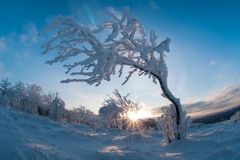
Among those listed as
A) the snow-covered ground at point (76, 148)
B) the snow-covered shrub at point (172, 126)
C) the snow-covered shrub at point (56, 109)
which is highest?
the snow-covered shrub at point (56, 109)

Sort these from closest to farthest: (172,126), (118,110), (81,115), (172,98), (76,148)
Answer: (76,148), (172,98), (172,126), (118,110), (81,115)

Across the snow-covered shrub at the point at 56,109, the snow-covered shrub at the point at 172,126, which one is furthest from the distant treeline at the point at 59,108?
the snow-covered shrub at the point at 172,126

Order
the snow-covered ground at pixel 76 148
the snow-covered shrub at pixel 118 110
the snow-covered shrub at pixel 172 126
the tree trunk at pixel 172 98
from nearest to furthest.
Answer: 1. the snow-covered ground at pixel 76 148
2. the tree trunk at pixel 172 98
3. the snow-covered shrub at pixel 172 126
4. the snow-covered shrub at pixel 118 110

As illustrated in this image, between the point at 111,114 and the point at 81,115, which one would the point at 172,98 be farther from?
the point at 81,115

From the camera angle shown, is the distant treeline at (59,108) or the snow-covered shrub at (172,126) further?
the distant treeline at (59,108)

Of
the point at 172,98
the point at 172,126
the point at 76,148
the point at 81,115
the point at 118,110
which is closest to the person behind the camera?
the point at 76,148

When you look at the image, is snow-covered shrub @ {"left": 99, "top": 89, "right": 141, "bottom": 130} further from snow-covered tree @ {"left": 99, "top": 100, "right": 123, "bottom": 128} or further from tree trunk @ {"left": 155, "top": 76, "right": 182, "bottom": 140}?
tree trunk @ {"left": 155, "top": 76, "right": 182, "bottom": 140}

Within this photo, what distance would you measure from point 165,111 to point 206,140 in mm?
4167

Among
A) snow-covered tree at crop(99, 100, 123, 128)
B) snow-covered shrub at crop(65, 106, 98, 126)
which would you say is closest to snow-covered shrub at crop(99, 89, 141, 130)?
snow-covered tree at crop(99, 100, 123, 128)

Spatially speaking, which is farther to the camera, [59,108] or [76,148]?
[59,108]

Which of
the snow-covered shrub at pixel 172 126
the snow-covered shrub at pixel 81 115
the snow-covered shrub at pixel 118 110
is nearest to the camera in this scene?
the snow-covered shrub at pixel 172 126

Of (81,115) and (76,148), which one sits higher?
(81,115)

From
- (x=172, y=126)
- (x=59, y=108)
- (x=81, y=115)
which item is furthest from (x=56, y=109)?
(x=172, y=126)

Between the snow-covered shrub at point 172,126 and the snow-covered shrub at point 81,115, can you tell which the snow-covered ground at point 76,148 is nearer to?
the snow-covered shrub at point 172,126
